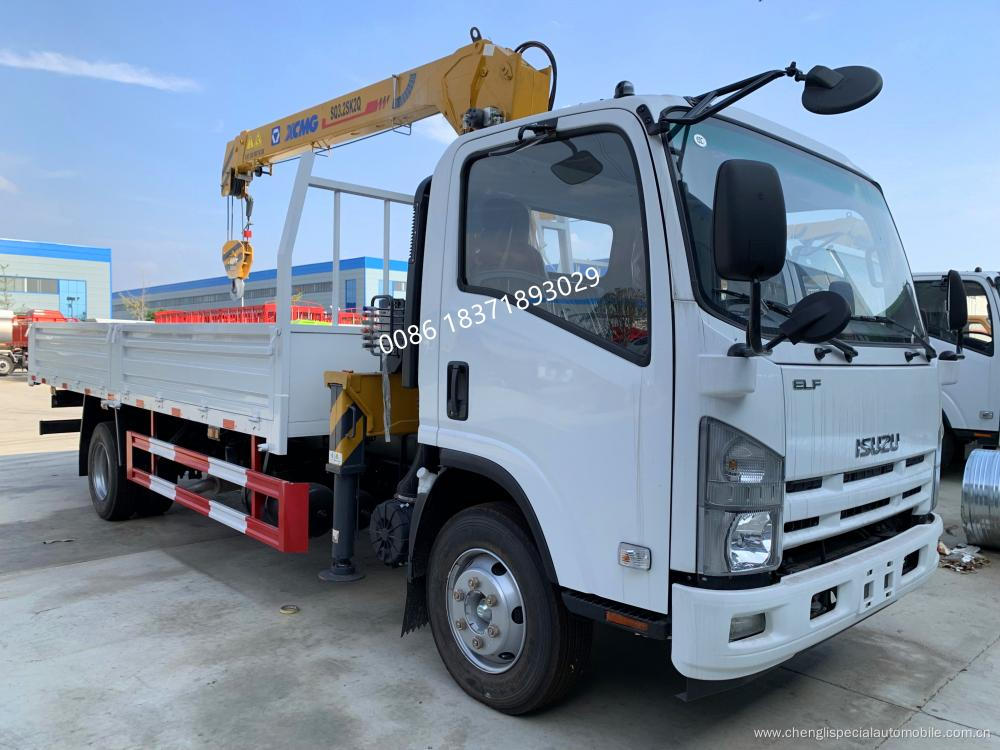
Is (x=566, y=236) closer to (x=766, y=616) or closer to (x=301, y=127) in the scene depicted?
(x=766, y=616)

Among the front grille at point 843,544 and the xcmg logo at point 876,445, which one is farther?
the xcmg logo at point 876,445

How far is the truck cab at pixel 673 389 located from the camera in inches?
93.6

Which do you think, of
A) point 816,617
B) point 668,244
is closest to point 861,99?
point 668,244

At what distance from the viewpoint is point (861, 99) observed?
→ 2346mm

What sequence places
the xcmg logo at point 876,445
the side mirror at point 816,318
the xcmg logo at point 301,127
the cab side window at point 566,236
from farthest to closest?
the xcmg logo at point 301,127 → the xcmg logo at point 876,445 → the cab side window at point 566,236 → the side mirror at point 816,318

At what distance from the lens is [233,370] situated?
459cm

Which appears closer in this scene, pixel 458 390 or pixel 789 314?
pixel 789 314

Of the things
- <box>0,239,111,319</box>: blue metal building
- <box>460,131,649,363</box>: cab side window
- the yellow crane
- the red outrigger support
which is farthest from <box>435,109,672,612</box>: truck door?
<box>0,239,111,319</box>: blue metal building

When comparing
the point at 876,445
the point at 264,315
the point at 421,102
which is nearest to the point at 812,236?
the point at 876,445

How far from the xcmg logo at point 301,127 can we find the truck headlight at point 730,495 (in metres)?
4.48

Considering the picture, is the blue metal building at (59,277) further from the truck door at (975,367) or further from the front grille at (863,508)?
the front grille at (863,508)

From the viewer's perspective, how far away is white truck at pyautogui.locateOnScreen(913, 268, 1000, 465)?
8398 millimetres

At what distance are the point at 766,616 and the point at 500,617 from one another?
109 cm

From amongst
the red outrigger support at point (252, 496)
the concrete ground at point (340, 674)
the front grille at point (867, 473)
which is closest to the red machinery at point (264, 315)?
the red outrigger support at point (252, 496)
